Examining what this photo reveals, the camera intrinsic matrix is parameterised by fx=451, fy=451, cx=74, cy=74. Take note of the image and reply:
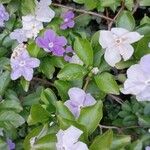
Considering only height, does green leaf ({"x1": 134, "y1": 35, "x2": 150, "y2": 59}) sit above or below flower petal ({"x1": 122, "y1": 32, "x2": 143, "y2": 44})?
below

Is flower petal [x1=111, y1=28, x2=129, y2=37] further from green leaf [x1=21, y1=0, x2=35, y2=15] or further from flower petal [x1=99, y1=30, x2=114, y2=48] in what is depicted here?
green leaf [x1=21, y1=0, x2=35, y2=15]

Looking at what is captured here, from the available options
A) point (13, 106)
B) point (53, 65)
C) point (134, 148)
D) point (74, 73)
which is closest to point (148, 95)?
point (134, 148)

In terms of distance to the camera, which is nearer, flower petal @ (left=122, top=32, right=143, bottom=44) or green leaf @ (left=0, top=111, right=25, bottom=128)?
flower petal @ (left=122, top=32, right=143, bottom=44)

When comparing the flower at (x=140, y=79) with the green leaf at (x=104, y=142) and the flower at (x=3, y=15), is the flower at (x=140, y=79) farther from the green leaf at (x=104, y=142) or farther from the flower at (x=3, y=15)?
the flower at (x=3, y=15)

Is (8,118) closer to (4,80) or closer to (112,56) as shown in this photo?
(4,80)

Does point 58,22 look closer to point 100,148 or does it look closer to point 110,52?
point 110,52

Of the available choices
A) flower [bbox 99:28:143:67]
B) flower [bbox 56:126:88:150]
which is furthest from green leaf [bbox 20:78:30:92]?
flower [bbox 56:126:88:150]
